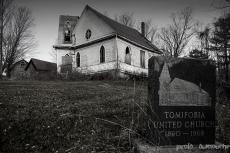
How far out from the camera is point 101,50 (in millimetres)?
19891

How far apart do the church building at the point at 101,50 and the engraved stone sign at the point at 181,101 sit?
47.4 feet

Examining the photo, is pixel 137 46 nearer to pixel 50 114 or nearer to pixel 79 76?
pixel 79 76

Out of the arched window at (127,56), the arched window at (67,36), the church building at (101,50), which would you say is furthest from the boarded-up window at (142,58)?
the arched window at (67,36)

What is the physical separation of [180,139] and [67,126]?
252 cm

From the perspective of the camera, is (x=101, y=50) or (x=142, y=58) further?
(x=142, y=58)

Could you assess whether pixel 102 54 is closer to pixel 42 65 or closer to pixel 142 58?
pixel 142 58

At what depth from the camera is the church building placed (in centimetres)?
1869

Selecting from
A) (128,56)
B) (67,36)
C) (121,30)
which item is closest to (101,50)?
(128,56)

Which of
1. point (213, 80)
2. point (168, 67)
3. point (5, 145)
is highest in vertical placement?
point (168, 67)

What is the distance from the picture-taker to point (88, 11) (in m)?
21.1

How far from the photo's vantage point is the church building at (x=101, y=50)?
1869 centimetres

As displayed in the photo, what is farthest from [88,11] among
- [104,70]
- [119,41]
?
[104,70]

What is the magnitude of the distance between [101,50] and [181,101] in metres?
17.2

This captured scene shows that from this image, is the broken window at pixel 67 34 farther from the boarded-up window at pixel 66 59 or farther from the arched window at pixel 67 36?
the boarded-up window at pixel 66 59
